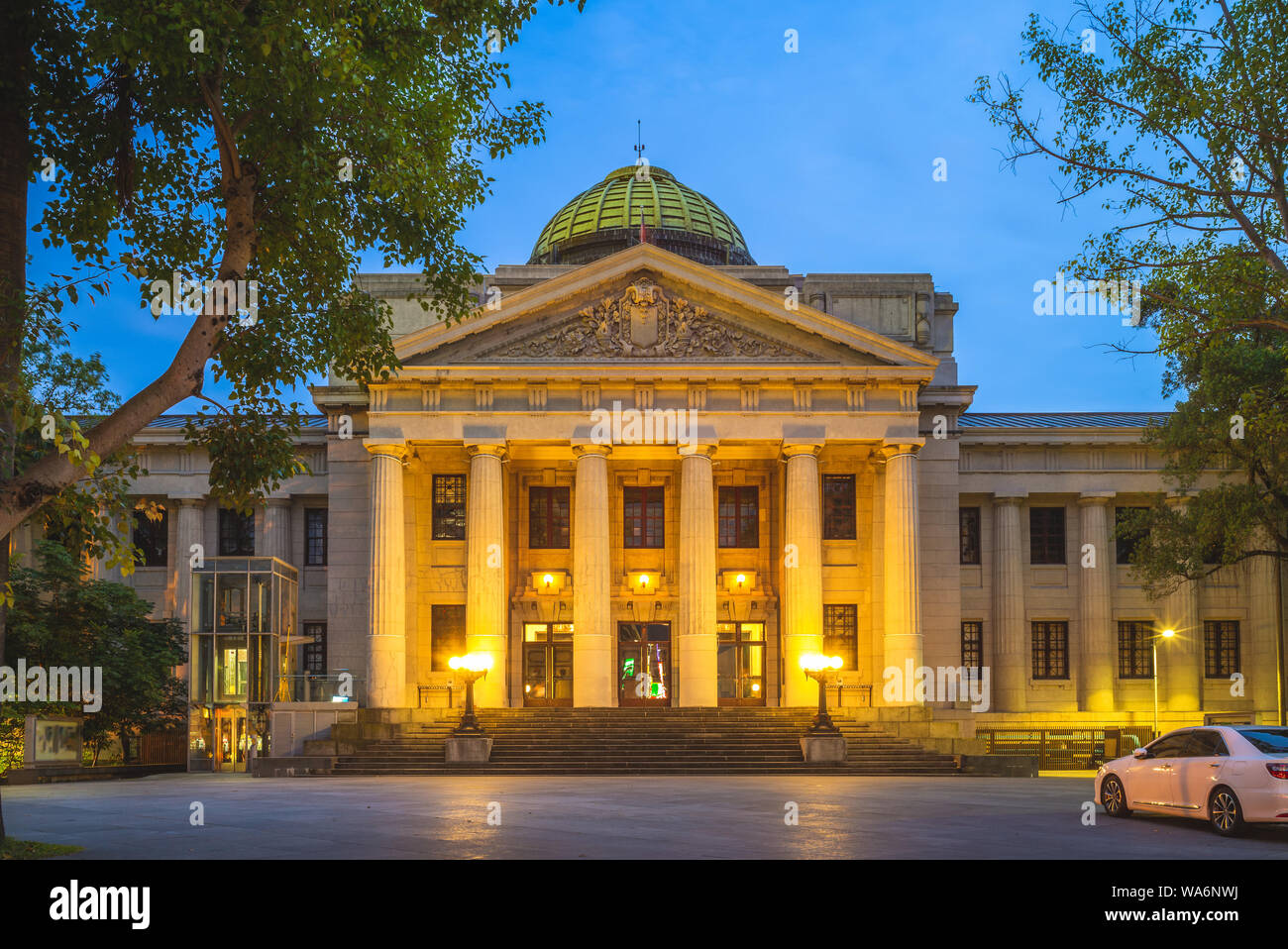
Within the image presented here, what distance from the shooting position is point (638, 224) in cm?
5991

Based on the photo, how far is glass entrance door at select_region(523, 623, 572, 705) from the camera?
4788cm

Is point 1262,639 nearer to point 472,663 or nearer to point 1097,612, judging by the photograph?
point 1097,612

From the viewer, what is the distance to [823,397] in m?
44.8

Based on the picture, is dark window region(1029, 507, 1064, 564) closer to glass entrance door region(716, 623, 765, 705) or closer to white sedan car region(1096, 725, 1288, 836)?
glass entrance door region(716, 623, 765, 705)

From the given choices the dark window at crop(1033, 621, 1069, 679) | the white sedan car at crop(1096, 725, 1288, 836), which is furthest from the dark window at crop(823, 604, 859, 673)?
the white sedan car at crop(1096, 725, 1288, 836)

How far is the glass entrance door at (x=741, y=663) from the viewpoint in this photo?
47656 mm

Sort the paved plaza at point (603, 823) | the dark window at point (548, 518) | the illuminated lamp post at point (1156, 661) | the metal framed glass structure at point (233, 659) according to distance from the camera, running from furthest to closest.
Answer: the dark window at point (548, 518) < the illuminated lamp post at point (1156, 661) < the metal framed glass structure at point (233, 659) < the paved plaza at point (603, 823)

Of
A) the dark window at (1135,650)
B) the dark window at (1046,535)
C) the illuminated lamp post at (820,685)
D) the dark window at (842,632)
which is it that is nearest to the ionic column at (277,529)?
the dark window at (842,632)

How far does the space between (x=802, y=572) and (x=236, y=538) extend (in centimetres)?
2328

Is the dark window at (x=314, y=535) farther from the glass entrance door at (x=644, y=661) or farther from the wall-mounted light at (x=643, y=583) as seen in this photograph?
the wall-mounted light at (x=643, y=583)

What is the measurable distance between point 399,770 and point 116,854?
67.2ft

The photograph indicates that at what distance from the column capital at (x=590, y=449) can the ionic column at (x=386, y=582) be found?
19.5 feet

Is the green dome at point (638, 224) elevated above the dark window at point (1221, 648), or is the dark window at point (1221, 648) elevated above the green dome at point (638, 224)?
the green dome at point (638, 224)
